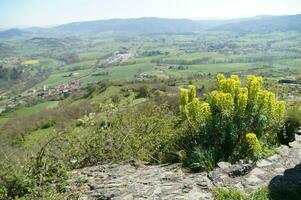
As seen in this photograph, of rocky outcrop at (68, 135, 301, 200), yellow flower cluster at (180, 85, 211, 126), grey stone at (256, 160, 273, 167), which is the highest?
yellow flower cluster at (180, 85, 211, 126)

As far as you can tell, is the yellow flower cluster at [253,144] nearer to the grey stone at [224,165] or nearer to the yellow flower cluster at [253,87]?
the grey stone at [224,165]

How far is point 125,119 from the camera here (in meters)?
10.6

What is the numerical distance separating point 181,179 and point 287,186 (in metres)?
1.73

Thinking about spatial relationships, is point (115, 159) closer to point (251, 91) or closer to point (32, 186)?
point (32, 186)

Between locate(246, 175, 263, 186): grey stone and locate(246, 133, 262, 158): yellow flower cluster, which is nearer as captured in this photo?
locate(246, 175, 263, 186): grey stone

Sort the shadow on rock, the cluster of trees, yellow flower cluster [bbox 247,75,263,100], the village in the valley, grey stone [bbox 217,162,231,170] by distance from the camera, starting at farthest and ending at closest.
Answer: the village in the valley < yellow flower cluster [bbox 247,75,263,100] < the cluster of trees < grey stone [bbox 217,162,231,170] < the shadow on rock

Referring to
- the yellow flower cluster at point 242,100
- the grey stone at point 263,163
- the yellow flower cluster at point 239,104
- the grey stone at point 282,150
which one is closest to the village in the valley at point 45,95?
the yellow flower cluster at point 239,104

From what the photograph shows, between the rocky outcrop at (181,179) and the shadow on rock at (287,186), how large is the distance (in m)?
0.02

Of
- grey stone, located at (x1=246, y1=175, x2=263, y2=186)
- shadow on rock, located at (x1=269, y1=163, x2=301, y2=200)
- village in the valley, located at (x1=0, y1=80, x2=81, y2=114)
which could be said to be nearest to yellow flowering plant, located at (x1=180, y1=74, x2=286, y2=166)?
grey stone, located at (x1=246, y1=175, x2=263, y2=186)

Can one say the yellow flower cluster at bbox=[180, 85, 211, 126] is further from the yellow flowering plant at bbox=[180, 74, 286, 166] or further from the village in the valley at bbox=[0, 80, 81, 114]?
the village in the valley at bbox=[0, 80, 81, 114]

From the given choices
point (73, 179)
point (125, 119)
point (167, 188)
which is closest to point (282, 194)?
point (167, 188)

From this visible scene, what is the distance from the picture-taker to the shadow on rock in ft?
17.5

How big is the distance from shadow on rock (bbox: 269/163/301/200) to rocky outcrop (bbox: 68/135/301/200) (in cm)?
2

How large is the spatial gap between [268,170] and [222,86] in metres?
1.88
